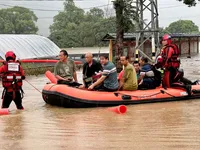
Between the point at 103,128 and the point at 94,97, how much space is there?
2573 millimetres

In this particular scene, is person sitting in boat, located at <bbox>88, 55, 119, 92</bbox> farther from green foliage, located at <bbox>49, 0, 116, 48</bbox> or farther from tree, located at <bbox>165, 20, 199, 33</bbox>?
tree, located at <bbox>165, 20, 199, 33</bbox>

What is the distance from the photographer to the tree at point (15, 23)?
73.6 metres

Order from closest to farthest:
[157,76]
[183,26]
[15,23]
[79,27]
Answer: [157,76] → [79,27] → [15,23] → [183,26]

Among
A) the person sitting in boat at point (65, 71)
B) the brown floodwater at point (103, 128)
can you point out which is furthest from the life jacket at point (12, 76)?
the person sitting in boat at point (65, 71)

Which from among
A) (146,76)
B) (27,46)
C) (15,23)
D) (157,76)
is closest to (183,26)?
(15,23)

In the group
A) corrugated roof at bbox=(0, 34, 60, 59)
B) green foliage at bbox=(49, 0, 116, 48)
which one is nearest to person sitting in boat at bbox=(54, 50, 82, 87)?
corrugated roof at bbox=(0, 34, 60, 59)

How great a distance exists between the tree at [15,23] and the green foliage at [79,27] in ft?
24.0

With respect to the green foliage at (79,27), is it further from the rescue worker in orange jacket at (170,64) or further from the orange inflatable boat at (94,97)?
the orange inflatable boat at (94,97)

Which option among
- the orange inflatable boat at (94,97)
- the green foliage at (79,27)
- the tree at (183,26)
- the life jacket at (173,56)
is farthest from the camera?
the tree at (183,26)

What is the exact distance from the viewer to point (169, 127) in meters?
6.41

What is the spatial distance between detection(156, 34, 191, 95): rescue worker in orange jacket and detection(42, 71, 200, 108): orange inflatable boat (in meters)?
0.48

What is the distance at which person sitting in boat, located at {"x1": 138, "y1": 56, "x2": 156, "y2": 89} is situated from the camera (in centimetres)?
983

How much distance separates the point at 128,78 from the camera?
30.9ft

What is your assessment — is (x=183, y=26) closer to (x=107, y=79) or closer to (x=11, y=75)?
(x=107, y=79)
